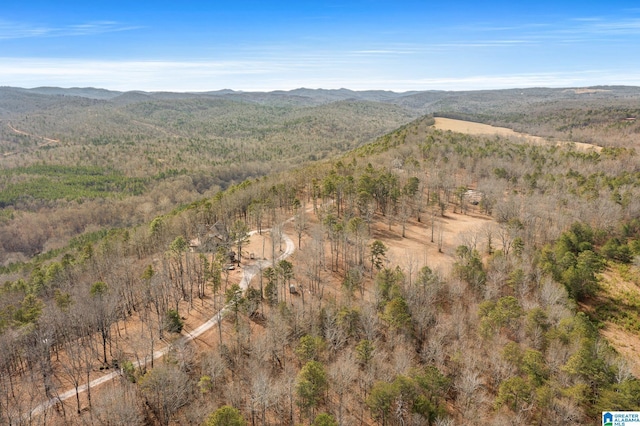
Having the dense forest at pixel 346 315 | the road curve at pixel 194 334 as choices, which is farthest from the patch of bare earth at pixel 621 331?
the road curve at pixel 194 334

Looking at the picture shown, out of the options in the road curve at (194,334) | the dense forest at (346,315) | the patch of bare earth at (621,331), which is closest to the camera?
the dense forest at (346,315)

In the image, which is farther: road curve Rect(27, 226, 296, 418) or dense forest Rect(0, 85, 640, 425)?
road curve Rect(27, 226, 296, 418)

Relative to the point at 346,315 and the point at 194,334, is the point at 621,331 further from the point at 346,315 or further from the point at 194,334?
the point at 194,334

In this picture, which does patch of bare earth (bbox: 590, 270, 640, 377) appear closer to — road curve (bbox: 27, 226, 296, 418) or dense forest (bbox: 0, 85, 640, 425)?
dense forest (bbox: 0, 85, 640, 425)

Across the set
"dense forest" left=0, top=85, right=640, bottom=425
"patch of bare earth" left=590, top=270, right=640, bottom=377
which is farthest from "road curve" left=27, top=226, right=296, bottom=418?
"patch of bare earth" left=590, top=270, right=640, bottom=377

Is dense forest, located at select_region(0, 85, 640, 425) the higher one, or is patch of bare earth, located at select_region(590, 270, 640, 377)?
dense forest, located at select_region(0, 85, 640, 425)

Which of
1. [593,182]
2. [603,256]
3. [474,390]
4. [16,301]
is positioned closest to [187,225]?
[16,301]

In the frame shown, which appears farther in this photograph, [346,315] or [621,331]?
[621,331]

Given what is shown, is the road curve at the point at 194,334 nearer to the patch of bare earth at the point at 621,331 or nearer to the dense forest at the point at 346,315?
the dense forest at the point at 346,315

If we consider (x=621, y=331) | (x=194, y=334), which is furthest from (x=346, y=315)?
(x=621, y=331)

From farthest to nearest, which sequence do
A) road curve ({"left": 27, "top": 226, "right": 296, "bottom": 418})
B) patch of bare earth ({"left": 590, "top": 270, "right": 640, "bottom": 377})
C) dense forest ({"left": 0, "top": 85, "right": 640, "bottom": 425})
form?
patch of bare earth ({"left": 590, "top": 270, "right": 640, "bottom": 377})
road curve ({"left": 27, "top": 226, "right": 296, "bottom": 418})
dense forest ({"left": 0, "top": 85, "right": 640, "bottom": 425})

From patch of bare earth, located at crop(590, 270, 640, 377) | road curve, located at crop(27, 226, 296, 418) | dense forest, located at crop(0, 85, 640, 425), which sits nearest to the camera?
dense forest, located at crop(0, 85, 640, 425)

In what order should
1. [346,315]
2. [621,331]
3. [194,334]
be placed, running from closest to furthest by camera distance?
[346,315] < [194,334] < [621,331]
